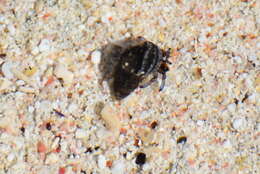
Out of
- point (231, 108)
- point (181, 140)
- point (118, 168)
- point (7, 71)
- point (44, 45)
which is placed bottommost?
point (118, 168)

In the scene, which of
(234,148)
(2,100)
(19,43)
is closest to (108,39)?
(19,43)

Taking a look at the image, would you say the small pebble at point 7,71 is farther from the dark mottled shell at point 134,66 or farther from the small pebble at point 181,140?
the small pebble at point 181,140

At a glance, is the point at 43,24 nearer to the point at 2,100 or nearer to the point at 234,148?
the point at 2,100

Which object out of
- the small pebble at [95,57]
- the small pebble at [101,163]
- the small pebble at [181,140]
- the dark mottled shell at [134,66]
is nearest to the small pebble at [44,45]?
the small pebble at [95,57]

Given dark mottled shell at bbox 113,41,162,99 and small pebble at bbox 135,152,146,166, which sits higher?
dark mottled shell at bbox 113,41,162,99

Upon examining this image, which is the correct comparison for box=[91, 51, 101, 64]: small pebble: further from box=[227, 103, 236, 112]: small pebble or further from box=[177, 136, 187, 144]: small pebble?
box=[227, 103, 236, 112]: small pebble

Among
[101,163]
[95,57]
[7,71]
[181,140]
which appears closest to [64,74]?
[95,57]

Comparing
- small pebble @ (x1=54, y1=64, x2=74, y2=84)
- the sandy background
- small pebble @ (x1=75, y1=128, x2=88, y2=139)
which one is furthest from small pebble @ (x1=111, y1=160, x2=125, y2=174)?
small pebble @ (x1=54, y1=64, x2=74, y2=84)

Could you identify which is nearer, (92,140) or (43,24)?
(92,140)

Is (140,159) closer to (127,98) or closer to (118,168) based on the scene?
(118,168)
